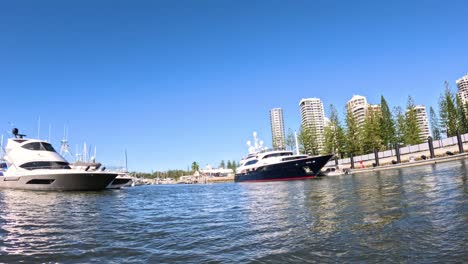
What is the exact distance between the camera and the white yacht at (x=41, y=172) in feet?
107

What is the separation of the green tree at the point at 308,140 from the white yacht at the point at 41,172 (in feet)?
225

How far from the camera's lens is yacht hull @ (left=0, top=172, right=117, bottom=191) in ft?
106

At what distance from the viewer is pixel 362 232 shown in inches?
328

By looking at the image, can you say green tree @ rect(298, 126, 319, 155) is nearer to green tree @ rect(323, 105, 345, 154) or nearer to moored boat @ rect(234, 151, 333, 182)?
green tree @ rect(323, 105, 345, 154)

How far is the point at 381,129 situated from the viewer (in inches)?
3403

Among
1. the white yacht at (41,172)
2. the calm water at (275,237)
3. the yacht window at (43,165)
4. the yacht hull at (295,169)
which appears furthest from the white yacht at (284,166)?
the calm water at (275,237)

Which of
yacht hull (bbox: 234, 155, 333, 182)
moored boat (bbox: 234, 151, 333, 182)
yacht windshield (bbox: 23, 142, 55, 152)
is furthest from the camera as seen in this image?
moored boat (bbox: 234, 151, 333, 182)

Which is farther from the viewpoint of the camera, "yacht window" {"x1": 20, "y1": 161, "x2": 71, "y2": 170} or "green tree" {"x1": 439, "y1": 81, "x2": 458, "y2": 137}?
"green tree" {"x1": 439, "y1": 81, "x2": 458, "y2": 137}

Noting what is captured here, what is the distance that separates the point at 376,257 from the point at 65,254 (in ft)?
23.4

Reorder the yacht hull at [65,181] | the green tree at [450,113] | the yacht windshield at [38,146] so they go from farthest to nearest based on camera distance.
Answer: the green tree at [450,113] → the yacht windshield at [38,146] → the yacht hull at [65,181]

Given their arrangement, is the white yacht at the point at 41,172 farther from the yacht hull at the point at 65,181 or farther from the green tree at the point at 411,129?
the green tree at the point at 411,129

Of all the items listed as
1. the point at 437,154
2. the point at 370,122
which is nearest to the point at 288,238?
the point at 437,154

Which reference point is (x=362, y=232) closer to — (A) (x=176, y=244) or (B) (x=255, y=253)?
(B) (x=255, y=253)

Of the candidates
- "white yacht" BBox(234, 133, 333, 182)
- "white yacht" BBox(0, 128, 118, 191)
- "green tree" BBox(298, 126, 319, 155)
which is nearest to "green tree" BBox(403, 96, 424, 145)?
"green tree" BBox(298, 126, 319, 155)
